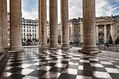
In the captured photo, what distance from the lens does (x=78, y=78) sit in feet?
17.6

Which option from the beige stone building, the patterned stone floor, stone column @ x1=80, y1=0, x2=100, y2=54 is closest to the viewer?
the patterned stone floor

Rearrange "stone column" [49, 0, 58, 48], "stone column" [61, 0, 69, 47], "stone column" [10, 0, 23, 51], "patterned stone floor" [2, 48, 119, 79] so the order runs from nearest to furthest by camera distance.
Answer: "patterned stone floor" [2, 48, 119, 79], "stone column" [10, 0, 23, 51], "stone column" [49, 0, 58, 48], "stone column" [61, 0, 69, 47]

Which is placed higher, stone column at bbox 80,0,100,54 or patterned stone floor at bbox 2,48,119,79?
stone column at bbox 80,0,100,54

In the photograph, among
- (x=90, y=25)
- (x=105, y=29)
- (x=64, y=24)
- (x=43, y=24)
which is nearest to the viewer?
(x=90, y=25)

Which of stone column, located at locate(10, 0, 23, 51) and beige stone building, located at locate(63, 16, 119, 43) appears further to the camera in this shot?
beige stone building, located at locate(63, 16, 119, 43)

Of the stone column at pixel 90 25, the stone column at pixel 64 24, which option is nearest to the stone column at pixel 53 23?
the stone column at pixel 64 24

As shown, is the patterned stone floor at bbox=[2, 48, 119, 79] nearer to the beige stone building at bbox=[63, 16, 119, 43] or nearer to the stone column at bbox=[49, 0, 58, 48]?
the stone column at bbox=[49, 0, 58, 48]

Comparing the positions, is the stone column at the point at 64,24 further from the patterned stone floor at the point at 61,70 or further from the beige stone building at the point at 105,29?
the beige stone building at the point at 105,29

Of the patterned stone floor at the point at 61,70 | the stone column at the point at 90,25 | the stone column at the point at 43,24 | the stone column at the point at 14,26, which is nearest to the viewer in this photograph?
the patterned stone floor at the point at 61,70

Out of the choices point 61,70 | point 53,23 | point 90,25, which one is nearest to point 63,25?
point 53,23

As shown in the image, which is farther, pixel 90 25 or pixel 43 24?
pixel 43 24

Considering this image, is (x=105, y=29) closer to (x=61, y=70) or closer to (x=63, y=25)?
(x=63, y=25)

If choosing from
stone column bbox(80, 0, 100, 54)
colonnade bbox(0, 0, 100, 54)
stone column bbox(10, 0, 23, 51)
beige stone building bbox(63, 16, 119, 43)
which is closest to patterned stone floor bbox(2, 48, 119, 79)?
stone column bbox(80, 0, 100, 54)

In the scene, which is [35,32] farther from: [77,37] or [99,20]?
[99,20]
